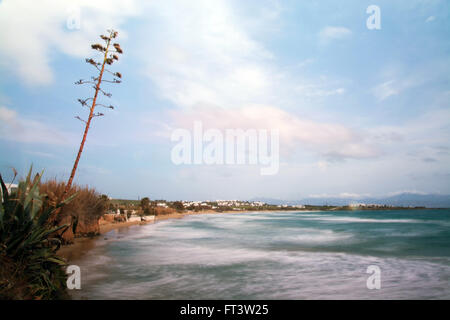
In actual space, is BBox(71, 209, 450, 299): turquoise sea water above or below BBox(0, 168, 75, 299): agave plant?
below

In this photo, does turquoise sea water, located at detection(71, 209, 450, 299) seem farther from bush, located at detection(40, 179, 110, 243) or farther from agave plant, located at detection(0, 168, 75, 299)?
bush, located at detection(40, 179, 110, 243)

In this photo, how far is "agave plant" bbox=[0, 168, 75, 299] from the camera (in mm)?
4621

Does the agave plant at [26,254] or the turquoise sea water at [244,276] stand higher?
the agave plant at [26,254]

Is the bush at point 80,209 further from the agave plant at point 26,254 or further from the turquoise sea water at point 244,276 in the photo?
the agave plant at point 26,254

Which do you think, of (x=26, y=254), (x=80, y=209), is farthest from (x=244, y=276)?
(x=80, y=209)

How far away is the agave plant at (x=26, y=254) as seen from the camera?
4.62m

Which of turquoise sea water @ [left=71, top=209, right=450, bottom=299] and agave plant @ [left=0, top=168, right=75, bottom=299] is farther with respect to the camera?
turquoise sea water @ [left=71, top=209, right=450, bottom=299]

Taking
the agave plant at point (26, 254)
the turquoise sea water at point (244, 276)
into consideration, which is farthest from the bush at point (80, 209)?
the agave plant at point (26, 254)

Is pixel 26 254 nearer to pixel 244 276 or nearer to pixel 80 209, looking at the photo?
pixel 244 276

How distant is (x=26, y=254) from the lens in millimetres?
5164

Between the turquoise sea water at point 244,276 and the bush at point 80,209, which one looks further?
the bush at point 80,209

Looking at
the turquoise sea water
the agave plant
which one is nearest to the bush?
the turquoise sea water
